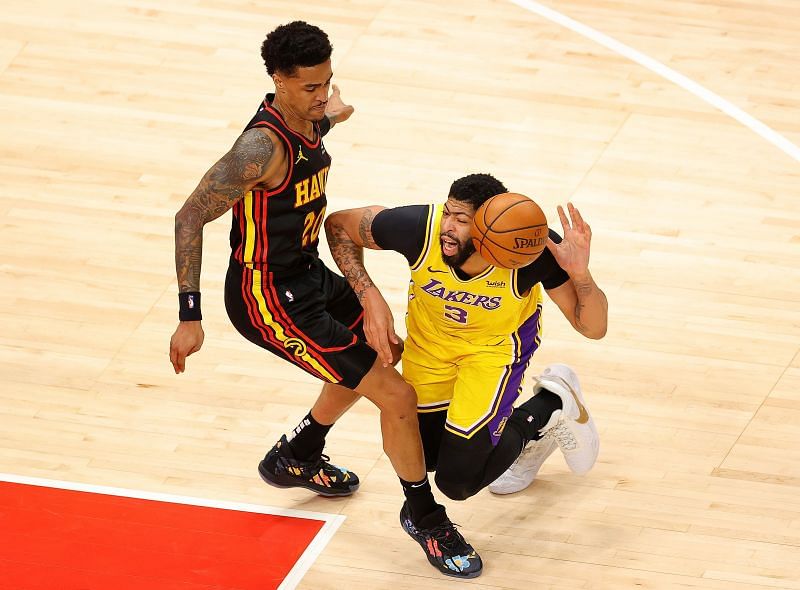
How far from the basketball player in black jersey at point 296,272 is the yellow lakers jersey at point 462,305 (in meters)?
0.26

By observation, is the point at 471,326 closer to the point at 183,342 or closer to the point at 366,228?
the point at 366,228

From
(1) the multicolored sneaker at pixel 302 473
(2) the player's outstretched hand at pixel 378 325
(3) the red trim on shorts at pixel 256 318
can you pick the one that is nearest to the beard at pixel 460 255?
(2) the player's outstretched hand at pixel 378 325

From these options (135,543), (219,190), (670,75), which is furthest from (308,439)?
(670,75)

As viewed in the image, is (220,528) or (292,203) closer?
(292,203)

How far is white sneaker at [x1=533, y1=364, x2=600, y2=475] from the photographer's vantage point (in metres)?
6.12

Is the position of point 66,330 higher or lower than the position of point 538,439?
lower

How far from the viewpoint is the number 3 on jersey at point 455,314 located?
568cm

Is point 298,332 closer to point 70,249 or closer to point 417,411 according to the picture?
point 417,411

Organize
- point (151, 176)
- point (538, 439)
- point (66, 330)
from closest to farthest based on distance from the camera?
point (538, 439), point (66, 330), point (151, 176)

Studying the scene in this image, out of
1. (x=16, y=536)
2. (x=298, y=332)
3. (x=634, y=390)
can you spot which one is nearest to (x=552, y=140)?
(x=634, y=390)

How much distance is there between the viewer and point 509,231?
17.0 ft

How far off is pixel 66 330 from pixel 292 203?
2366 millimetres

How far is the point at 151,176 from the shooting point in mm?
8594

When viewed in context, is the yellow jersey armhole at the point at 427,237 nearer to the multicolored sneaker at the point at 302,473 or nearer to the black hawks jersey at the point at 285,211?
the black hawks jersey at the point at 285,211
